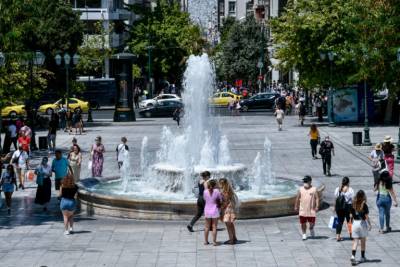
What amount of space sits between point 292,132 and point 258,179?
23.4 m

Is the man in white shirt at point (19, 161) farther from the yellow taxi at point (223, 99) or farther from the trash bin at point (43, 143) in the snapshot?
the yellow taxi at point (223, 99)

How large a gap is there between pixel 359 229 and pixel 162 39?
7339cm

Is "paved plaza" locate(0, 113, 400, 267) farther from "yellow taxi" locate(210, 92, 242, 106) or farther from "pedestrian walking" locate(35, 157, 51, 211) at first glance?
"yellow taxi" locate(210, 92, 242, 106)

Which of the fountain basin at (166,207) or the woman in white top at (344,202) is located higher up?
the woman in white top at (344,202)

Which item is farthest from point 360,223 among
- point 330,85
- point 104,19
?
point 104,19

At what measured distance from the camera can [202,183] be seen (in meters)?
19.9

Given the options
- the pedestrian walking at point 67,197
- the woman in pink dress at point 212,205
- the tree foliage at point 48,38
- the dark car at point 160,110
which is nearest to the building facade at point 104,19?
the dark car at point 160,110

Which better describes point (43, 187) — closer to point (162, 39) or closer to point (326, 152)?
point (326, 152)

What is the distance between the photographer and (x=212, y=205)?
19.0 meters

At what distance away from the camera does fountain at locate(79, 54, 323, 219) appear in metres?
22.2

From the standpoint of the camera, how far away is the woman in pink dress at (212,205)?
18.9 metres

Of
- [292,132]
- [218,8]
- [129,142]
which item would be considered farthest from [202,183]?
[218,8]

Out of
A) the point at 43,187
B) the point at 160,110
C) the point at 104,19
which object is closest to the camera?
the point at 43,187

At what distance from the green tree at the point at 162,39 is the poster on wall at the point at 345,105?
38110mm
